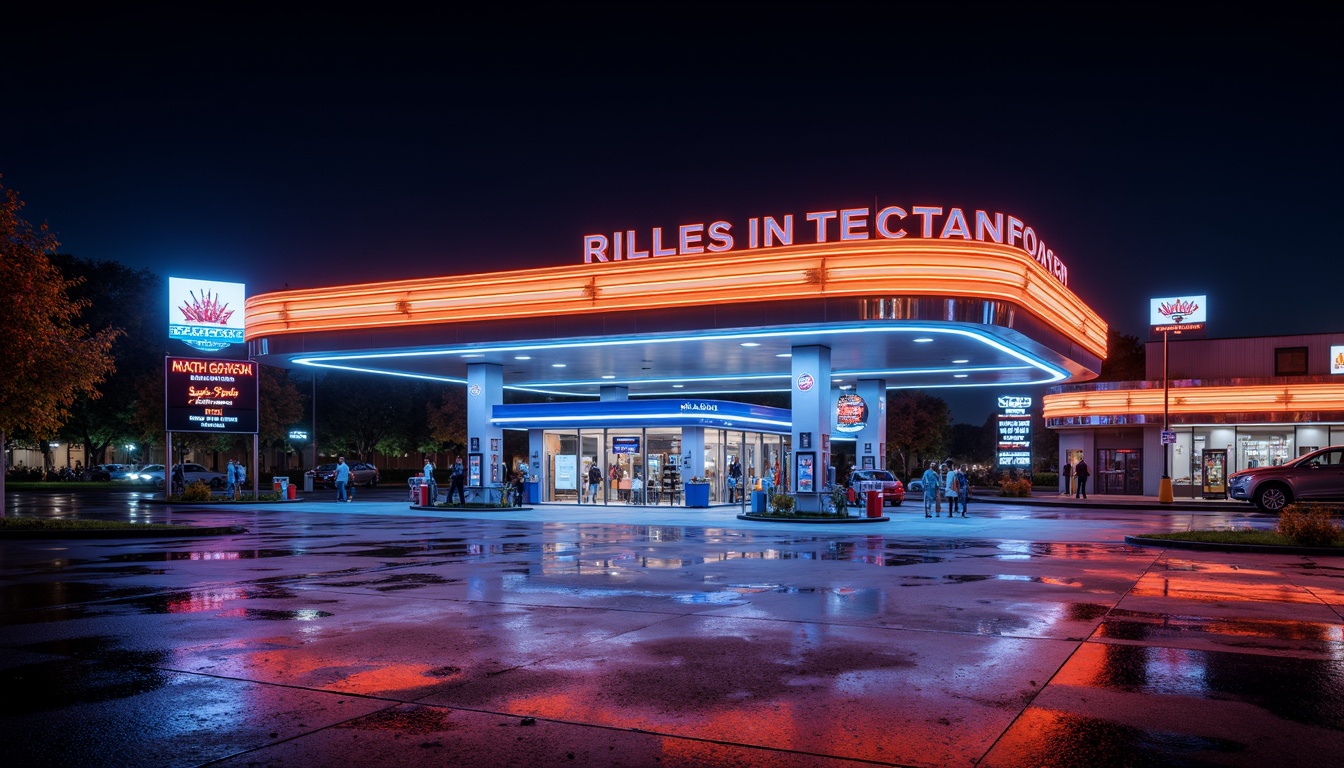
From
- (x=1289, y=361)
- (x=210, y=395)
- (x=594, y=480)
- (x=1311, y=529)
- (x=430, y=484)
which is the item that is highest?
(x=1289, y=361)

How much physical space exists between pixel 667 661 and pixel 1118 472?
48.6 meters

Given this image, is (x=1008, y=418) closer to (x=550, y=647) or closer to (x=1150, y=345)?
(x=1150, y=345)

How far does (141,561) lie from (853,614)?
11997mm

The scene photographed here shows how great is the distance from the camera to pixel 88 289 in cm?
6131

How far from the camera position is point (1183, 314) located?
49.5 m

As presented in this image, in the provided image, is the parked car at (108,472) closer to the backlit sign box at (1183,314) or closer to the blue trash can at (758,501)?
the blue trash can at (758,501)

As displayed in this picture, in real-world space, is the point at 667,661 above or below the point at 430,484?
above

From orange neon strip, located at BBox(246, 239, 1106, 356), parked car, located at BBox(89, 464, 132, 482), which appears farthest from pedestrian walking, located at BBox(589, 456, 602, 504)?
parked car, located at BBox(89, 464, 132, 482)

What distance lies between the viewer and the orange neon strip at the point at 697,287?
2553 cm

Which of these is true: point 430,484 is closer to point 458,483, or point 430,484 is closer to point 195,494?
point 458,483

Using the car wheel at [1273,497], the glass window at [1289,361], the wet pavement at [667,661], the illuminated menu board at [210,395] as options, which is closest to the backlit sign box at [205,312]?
the illuminated menu board at [210,395]

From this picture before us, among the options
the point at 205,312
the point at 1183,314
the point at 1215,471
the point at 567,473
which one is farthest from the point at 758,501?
the point at 1183,314

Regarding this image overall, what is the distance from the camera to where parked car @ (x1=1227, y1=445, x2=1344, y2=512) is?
28.9 m

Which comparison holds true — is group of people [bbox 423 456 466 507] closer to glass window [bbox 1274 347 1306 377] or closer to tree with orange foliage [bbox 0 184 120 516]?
tree with orange foliage [bbox 0 184 120 516]
